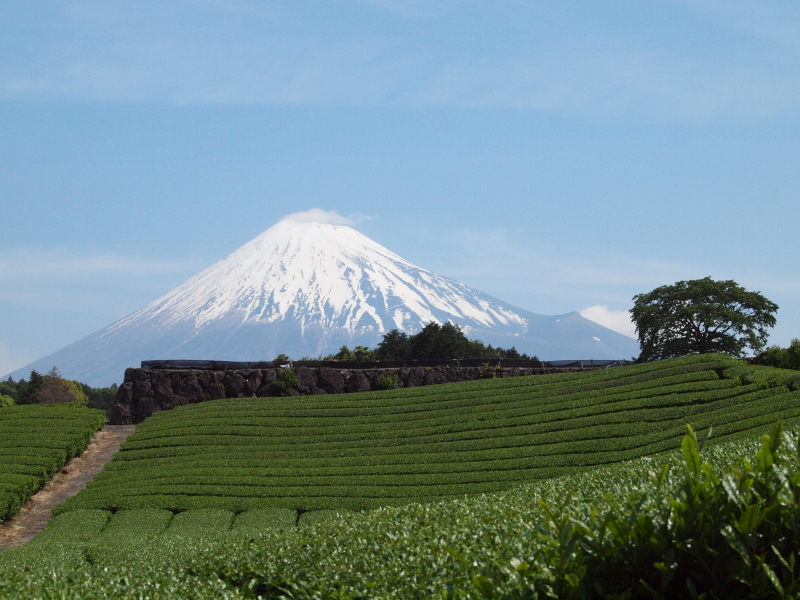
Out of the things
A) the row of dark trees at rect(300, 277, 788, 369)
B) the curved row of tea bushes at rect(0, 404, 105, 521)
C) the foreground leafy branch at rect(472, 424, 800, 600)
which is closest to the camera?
the foreground leafy branch at rect(472, 424, 800, 600)

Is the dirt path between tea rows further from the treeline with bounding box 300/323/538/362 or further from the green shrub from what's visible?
the treeline with bounding box 300/323/538/362

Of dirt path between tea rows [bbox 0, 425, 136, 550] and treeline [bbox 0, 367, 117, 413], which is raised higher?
treeline [bbox 0, 367, 117, 413]

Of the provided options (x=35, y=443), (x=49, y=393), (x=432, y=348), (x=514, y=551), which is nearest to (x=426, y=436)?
(x=35, y=443)

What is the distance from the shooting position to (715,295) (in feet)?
117

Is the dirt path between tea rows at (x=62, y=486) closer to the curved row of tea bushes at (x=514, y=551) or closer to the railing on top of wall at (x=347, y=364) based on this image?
the railing on top of wall at (x=347, y=364)

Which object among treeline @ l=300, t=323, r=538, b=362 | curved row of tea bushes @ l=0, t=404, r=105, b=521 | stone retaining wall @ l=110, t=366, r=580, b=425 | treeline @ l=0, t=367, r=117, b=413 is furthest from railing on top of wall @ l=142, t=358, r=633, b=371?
treeline @ l=0, t=367, r=117, b=413

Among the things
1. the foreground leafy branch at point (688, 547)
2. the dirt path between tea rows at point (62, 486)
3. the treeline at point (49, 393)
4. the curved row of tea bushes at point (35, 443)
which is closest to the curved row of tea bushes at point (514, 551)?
the foreground leafy branch at point (688, 547)

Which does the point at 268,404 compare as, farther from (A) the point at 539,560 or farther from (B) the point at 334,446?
(A) the point at 539,560

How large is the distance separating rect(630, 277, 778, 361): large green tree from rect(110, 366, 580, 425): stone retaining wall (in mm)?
11432

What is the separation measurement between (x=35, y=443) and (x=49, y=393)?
37.3 meters

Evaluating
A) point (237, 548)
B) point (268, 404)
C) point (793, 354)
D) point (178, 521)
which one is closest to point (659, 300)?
point (793, 354)

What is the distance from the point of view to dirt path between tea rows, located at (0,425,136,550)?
1508cm

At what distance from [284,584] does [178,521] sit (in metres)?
8.72

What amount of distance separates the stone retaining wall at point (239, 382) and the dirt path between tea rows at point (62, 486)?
1.37 metres
